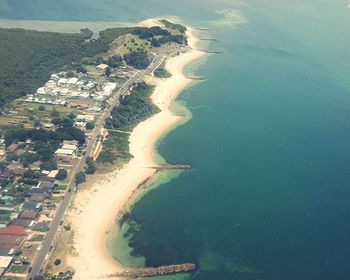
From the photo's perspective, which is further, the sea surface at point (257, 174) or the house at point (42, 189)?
the house at point (42, 189)

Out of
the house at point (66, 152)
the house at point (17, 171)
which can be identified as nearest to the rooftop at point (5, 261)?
the house at point (17, 171)

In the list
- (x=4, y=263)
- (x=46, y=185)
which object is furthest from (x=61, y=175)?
(x=4, y=263)

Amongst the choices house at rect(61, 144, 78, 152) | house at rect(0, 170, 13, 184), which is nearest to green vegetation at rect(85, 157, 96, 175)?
house at rect(61, 144, 78, 152)

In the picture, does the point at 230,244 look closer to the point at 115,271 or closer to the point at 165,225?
the point at 165,225

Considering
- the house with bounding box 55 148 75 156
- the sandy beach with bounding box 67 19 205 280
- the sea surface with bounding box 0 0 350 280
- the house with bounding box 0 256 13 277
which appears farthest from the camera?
the house with bounding box 55 148 75 156

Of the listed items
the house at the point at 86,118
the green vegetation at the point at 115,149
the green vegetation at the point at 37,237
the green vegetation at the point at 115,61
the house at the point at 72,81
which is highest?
the green vegetation at the point at 115,61

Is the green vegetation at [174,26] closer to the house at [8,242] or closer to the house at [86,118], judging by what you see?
the house at [86,118]

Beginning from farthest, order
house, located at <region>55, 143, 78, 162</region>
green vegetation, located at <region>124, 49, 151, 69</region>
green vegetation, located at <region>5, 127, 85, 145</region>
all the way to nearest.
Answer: green vegetation, located at <region>124, 49, 151, 69</region> → green vegetation, located at <region>5, 127, 85, 145</region> → house, located at <region>55, 143, 78, 162</region>

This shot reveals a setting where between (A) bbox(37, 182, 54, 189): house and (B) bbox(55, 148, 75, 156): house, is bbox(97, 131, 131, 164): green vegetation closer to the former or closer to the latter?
(B) bbox(55, 148, 75, 156): house
